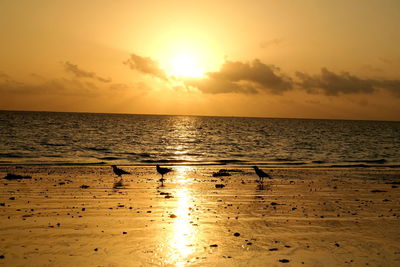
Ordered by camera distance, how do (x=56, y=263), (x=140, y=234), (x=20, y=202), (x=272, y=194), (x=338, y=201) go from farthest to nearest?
(x=272, y=194) → (x=338, y=201) → (x=20, y=202) → (x=140, y=234) → (x=56, y=263)

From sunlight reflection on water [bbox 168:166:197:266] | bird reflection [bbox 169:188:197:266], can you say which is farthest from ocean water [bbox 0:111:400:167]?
bird reflection [bbox 169:188:197:266]

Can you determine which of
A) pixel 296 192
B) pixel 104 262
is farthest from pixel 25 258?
pixel 296 192

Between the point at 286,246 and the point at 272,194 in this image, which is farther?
the point at 272,194

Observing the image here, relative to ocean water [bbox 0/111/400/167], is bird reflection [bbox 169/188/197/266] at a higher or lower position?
higher

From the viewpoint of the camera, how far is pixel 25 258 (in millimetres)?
9305

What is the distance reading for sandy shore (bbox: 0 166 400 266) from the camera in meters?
9.65

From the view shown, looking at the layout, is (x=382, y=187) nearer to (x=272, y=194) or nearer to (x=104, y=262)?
(x=272, y=194)

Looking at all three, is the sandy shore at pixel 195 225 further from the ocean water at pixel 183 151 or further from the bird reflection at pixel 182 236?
the ocean water at pixel 183 151

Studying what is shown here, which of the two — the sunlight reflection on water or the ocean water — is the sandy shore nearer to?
the sunlight reflection on water

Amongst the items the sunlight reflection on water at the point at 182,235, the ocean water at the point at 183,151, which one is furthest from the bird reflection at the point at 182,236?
the ocean water at the point at 183,151

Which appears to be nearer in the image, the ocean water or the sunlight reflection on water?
the sunlight reflection on water

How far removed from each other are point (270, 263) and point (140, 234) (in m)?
4.12

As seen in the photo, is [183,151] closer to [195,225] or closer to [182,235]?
[195,225]

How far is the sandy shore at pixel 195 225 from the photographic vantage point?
9648mm
